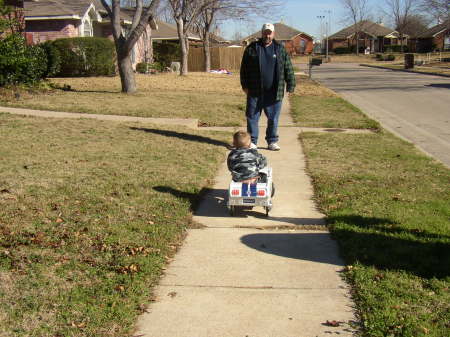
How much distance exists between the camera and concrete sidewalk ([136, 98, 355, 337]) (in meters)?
3.31

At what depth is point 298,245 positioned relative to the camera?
467 cm

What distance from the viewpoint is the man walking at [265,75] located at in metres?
8.24

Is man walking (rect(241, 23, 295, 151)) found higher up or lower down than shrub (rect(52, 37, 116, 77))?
lower down

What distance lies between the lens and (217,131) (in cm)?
1068

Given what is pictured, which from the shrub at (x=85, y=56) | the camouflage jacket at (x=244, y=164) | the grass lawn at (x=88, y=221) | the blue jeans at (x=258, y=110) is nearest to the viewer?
the grass lawn at (x=88, y=221)

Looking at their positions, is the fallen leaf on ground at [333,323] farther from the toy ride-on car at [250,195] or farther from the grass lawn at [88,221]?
the toy ride-on car at [250,195]

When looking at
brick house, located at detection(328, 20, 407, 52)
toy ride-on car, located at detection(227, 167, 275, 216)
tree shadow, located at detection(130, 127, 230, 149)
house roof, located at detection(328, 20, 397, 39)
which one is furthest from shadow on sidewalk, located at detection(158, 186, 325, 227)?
house roof, located at detection(328, 20, 397, 39)

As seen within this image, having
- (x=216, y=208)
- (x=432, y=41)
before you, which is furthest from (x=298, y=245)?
(x=432, y=41)

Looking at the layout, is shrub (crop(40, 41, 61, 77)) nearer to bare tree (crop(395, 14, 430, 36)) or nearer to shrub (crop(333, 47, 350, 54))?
shrub (crop(333, 47, 350, 54))

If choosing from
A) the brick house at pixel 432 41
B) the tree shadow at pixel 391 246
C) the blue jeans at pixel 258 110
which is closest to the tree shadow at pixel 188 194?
the tree shadow at pixel 391 246

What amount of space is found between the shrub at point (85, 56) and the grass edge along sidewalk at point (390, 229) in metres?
18.3

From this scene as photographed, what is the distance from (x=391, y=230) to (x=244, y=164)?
1.57 metres

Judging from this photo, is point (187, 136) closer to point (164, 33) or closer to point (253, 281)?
point (253, 281)

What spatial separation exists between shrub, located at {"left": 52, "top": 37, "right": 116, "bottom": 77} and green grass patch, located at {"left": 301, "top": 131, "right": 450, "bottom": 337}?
1837 cm
